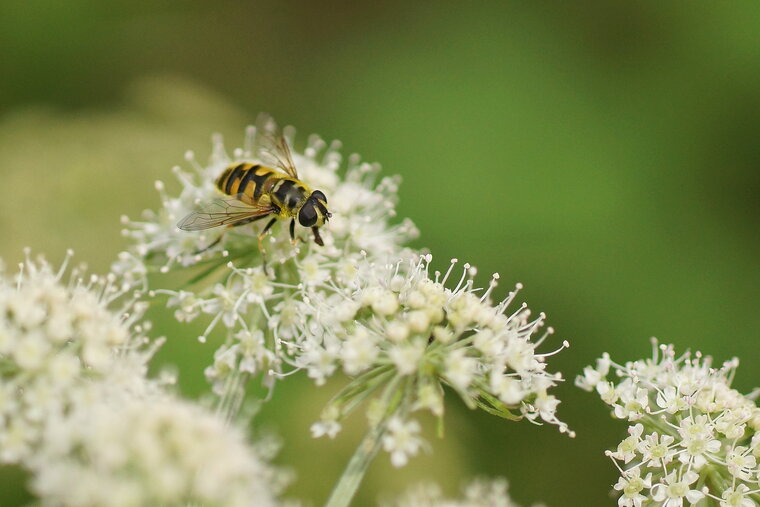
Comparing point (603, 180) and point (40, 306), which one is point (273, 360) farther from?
point (603, 180)

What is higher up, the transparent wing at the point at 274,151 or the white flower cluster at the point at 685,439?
the transparent wing at the point at 274,151

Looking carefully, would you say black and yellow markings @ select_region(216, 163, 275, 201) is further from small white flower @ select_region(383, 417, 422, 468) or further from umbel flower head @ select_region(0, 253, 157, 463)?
small white flower @ select_region(383, 417, 422, 468)

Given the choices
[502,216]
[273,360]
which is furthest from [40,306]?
[502,216]

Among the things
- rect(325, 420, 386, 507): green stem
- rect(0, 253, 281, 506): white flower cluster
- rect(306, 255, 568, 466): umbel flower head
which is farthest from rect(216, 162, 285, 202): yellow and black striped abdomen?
rect(325, 420, 386, 507): green stem

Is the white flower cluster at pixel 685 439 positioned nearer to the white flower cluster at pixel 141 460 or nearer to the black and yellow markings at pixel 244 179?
the white flower cluster at pixel 141 460

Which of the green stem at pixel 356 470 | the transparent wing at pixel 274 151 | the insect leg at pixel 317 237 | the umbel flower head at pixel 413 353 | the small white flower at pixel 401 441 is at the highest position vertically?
the transparent wing at pixel 274 151

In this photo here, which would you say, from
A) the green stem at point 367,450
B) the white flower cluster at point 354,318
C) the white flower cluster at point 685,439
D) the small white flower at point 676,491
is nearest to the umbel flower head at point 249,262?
the white flower cluster at point 354,318
